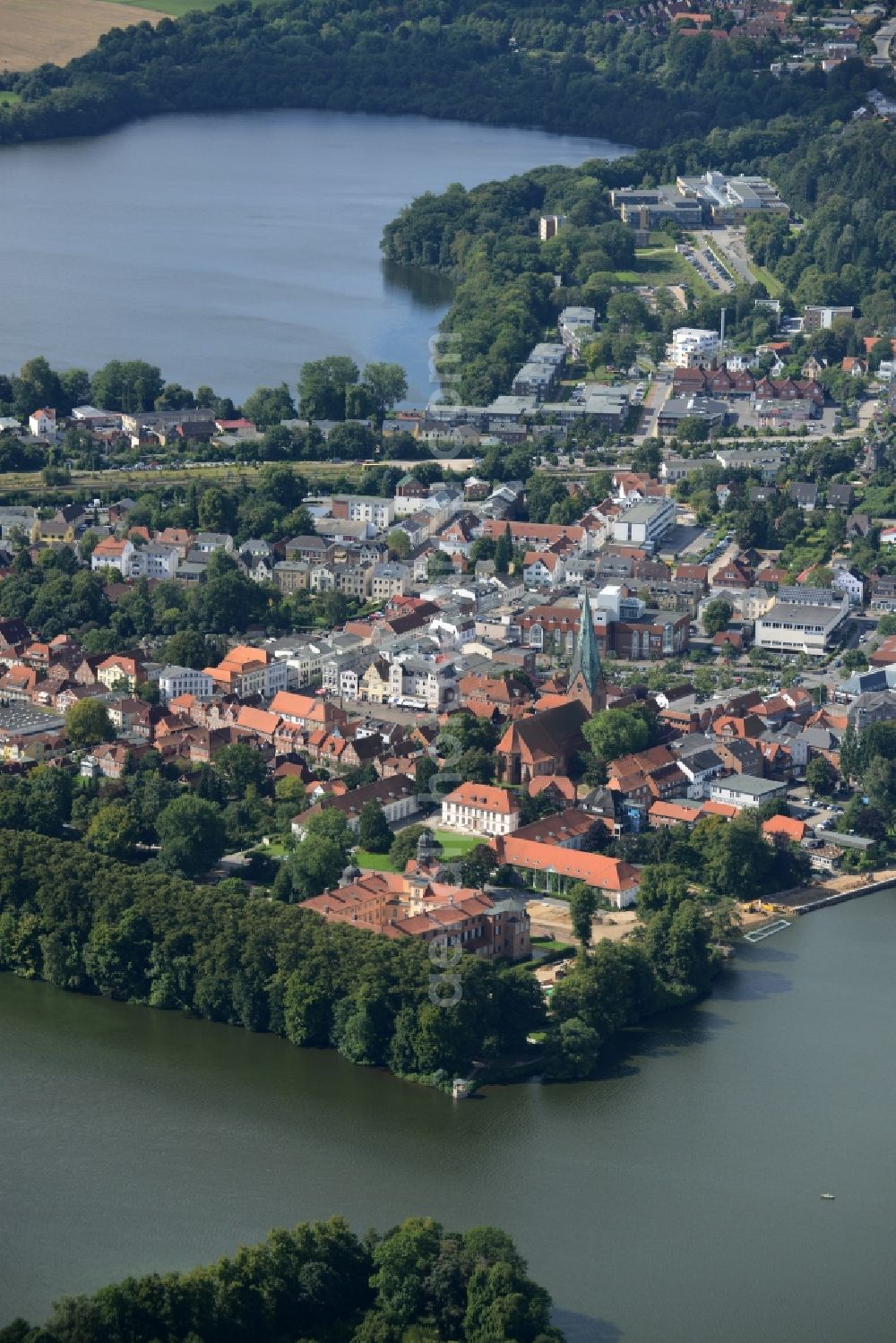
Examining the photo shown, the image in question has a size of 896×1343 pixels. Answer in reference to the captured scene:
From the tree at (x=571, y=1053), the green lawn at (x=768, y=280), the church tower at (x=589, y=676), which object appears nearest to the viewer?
the tree at (x=571, y=1053)

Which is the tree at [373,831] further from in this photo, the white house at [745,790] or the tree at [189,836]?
the white house at [745,790]

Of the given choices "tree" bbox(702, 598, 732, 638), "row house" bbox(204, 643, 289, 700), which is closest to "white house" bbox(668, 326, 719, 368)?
"tree" bbox(702, 598, 732, 638)

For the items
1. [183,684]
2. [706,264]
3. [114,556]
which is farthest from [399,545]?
[706,264]

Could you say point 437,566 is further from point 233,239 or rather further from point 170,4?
point 170,4

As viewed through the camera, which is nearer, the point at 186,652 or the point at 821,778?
the point at 821,778

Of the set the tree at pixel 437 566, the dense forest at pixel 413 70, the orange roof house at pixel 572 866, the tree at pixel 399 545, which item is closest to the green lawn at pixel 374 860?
the orange roof house at pixel 572 866

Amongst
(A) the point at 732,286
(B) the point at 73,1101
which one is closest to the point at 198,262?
(A) the point at 732,286
